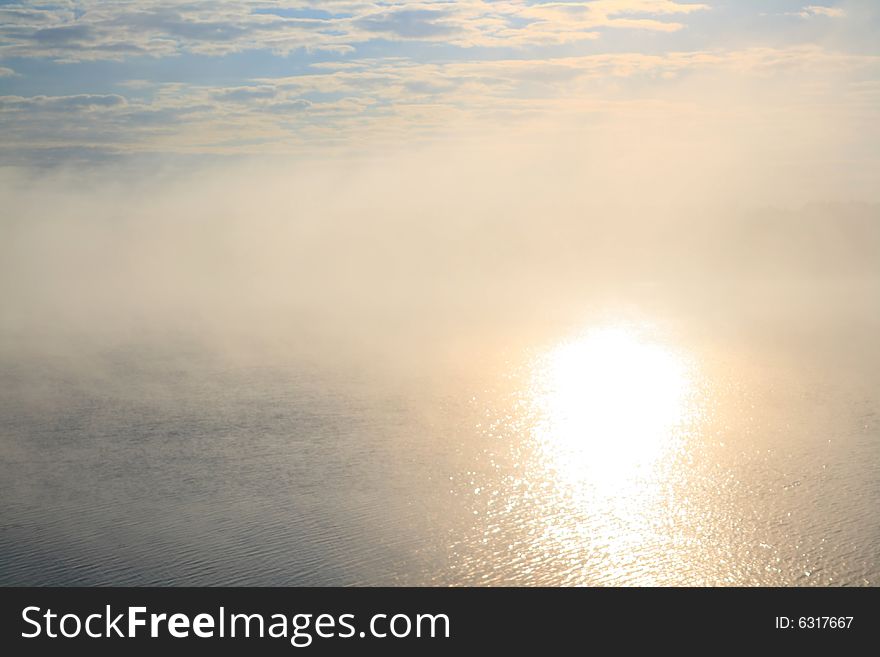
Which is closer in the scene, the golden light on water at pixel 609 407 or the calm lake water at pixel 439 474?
the calm lake water at pixel 439 474

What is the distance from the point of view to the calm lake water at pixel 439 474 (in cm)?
864

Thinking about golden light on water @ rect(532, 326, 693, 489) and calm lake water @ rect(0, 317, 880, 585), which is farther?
golden light on water @ rect(532, 326, 693, 489)

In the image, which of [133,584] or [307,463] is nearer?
[133,584]

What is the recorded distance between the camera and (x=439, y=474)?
37.6ft

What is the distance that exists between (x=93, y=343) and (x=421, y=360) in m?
8.59

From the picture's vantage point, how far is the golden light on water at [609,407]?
12.1 meters

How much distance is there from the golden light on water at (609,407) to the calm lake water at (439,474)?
0.06 meters

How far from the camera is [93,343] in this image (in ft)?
76.3

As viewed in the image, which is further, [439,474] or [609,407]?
[609,407]

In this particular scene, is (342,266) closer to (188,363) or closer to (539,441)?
(188,363)

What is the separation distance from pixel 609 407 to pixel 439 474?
4908mm

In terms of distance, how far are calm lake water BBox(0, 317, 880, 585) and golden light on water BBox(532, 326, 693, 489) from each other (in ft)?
0.21

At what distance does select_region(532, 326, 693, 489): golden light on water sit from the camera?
12070mm
